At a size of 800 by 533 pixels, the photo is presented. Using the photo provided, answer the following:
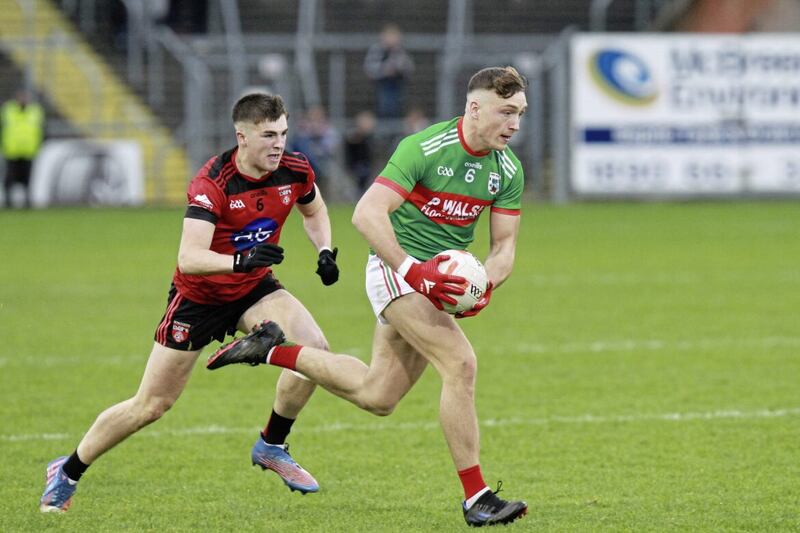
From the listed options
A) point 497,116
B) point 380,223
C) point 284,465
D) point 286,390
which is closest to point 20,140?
point 286,390

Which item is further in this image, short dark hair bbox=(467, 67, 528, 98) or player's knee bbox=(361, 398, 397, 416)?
player's knee bbox=(361, 398, 397, 416)

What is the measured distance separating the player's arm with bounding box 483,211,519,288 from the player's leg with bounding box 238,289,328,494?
3.22ft

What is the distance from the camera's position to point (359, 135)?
95.3 feet

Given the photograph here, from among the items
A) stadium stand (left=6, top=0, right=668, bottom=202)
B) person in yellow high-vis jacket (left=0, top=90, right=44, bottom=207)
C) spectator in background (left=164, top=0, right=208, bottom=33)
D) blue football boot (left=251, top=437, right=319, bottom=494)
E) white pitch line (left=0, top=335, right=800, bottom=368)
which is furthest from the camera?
spectator in background (left=164, top=0, right=208, bottom=33)

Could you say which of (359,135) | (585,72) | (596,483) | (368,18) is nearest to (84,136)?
(359,135)

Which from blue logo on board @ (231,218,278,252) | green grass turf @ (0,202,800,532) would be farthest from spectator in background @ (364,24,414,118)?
blue logo on board @ (231,218,278,252)

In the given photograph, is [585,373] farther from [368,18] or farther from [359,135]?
[368,18]

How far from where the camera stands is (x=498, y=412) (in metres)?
9.23

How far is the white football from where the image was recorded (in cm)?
627

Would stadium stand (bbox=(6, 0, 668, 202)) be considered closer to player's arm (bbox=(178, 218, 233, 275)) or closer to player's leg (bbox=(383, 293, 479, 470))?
player's arm (bbox=(178, 218, 233, 275))

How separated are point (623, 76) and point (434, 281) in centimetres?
2252

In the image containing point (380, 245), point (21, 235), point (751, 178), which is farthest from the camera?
point (751, 178)

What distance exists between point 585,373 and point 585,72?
18.4m

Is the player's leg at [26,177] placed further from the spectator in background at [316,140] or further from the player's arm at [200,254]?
the player's arm at [200,254]
